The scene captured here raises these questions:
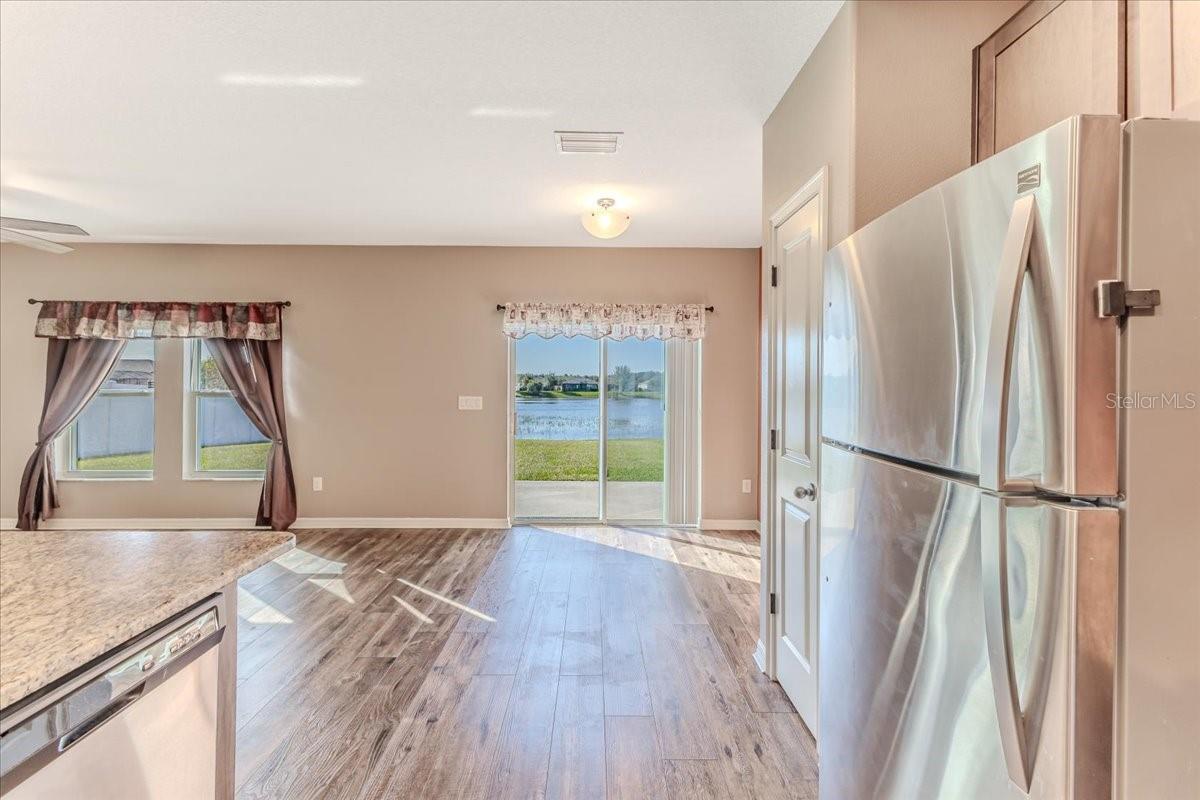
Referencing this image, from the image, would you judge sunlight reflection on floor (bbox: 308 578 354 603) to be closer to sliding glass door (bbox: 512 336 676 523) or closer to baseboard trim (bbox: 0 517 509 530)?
baseboard trim (bbox: 0 517 509 530)

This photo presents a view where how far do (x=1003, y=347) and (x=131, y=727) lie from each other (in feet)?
4.84

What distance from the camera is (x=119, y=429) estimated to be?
5094mm

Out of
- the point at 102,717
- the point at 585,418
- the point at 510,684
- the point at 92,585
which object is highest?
the point at 585,418

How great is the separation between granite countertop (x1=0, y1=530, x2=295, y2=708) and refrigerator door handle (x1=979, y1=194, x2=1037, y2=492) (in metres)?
1.32

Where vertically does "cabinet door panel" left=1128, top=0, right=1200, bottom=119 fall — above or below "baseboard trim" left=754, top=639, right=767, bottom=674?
above

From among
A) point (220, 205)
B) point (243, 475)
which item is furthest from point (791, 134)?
point (243, 475)

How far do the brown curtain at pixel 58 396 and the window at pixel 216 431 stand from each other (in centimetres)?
63

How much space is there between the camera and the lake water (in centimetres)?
521

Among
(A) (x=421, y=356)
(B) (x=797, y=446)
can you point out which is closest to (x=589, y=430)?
(A) (x=421, y=356)

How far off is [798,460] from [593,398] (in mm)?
3133

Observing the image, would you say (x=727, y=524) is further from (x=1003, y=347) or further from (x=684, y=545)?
(x=1003, y=347)

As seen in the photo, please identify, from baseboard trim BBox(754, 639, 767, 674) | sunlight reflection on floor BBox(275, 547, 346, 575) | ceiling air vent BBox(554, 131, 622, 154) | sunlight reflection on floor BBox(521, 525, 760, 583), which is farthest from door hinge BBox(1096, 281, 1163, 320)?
sunlight reflection on floor BBox(275, 547, 346, 575)

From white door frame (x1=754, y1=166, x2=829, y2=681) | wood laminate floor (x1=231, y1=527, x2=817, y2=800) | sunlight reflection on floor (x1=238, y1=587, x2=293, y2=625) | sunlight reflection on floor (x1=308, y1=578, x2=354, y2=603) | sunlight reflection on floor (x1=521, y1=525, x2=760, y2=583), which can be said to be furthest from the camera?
sunlight reflection on floor (x1=521, y1=525, x2=760, y2=583)

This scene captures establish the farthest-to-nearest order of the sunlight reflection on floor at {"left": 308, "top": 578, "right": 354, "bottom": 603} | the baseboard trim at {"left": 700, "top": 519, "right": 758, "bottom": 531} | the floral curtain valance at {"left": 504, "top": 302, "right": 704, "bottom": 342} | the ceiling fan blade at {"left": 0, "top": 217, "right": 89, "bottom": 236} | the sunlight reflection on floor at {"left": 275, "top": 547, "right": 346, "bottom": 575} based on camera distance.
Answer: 1. the baseboard trim at {"left": 700, "top": 519, "right": 758, "bottom": 531}
2. the floral curtain valance at {"left": 504, "top": 302, "right": 704, "bottom": 342}
3. the sunlight reflection on floor at {"left": 275, "top": 547, "right": 346, "bottom": 575}
4. the sunlight reflection on floor at {"left": 308, "top": 578, "right": 354, "bottom": 603}
5. the ceiling fan blade at {"left": 0, "top": 217, "right": 89, "bottom": 236}
